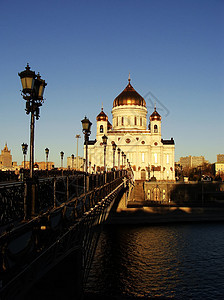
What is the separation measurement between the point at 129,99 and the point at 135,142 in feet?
40.3

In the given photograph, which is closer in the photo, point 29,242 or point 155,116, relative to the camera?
point 29,242

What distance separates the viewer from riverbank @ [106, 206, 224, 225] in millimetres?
41841

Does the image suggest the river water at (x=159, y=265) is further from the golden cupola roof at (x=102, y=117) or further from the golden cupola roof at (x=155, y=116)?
the golden cupola roof at (x=102, y=117)

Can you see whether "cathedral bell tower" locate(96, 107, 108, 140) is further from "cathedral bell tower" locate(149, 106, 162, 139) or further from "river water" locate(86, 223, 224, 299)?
"river water" locate(86, 223, 224, 299)

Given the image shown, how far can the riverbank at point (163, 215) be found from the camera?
4184cm

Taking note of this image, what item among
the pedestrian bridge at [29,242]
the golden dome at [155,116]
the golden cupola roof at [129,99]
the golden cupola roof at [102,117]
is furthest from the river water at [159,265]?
the golden cupola roof at [129,99]

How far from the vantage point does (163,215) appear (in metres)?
43.0

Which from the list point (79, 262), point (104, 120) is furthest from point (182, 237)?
point (104, 120)

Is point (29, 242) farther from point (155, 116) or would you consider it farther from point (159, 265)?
point (155, 116)

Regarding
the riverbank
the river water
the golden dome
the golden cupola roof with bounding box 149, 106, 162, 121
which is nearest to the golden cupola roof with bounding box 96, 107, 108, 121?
the golden cupola roof with bounding box 149, 106, 162, 121

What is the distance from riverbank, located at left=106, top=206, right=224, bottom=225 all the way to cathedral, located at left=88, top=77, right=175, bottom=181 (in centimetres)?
2882

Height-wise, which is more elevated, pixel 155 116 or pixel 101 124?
Result: pixel 155 116

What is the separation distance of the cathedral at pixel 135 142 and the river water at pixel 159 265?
129 feet

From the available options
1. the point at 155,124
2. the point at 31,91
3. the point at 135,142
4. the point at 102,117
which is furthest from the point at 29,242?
the point at 102,117
